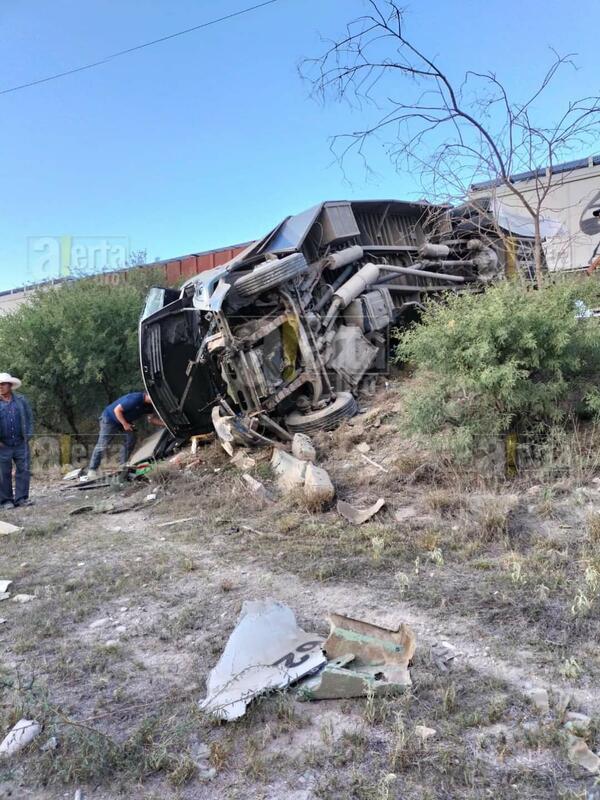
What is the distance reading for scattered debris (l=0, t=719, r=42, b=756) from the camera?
2125 mm

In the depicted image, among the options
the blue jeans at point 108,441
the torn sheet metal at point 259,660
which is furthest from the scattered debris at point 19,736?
the blue jeans at point 108,441

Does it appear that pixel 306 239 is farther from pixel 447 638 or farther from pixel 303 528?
pixel 447 638

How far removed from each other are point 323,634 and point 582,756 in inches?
52.9

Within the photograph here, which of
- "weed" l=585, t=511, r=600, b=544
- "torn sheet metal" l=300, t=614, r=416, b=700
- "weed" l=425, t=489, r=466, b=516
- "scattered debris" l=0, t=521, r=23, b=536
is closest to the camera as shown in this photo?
"torn sheet metal" l=300, t=614, r=416, b=700

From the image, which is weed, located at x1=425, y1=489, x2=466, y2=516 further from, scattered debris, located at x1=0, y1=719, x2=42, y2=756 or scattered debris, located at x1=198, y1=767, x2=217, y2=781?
scattered debris, located at x1=0, y1=719, x2=42, y2=756

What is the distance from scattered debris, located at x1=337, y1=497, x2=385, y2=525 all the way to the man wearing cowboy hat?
436 centimetres

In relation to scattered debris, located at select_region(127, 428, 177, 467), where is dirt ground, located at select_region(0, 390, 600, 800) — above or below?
above

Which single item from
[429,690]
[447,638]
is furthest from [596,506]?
[429,690]

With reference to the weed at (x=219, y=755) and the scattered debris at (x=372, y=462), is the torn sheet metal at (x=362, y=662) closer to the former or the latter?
the weed at (x=219, y=755)

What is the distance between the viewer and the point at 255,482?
20.3 feet

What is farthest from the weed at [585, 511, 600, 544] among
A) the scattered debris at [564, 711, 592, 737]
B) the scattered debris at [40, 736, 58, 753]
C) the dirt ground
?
the scattered debris at [40, 736, 58, 753]

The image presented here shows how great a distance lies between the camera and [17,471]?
23.9ft

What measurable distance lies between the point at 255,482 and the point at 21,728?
159 inches

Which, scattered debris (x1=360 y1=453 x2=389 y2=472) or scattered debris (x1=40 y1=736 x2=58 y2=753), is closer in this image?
scattered debris (x1=40 y1=736 x2=58 y2=753)
